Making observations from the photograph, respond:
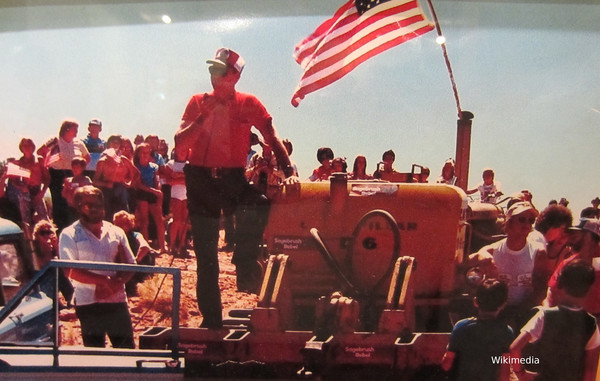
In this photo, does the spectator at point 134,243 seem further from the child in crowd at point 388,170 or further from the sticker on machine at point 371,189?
the child in crowd at point 388,170

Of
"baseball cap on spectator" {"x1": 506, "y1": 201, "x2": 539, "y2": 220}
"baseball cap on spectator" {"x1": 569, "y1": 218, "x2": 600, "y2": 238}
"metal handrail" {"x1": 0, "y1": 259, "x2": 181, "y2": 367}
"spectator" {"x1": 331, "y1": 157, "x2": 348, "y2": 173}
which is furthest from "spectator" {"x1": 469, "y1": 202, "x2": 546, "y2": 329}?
"metal handrail" {"x1": 0, "y1": 259, "x2": 181, "y2": 367}

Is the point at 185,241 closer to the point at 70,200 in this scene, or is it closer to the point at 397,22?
the point at 70,200

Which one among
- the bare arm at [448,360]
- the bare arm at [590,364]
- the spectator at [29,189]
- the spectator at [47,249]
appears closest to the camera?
the bare arm at [448,360]

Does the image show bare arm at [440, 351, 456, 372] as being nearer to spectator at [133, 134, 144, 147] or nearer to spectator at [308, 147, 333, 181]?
spectator at [308, 147, 333, 181]

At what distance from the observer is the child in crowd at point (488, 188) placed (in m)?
2.65

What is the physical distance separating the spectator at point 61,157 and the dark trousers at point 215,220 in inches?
29.3

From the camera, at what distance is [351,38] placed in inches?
110

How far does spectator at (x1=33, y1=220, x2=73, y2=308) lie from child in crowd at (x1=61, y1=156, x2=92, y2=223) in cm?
14

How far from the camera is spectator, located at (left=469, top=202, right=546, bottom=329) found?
100 inches

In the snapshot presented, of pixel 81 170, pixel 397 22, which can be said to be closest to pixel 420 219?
pixel 397 22

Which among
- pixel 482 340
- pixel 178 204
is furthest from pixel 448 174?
pixel 178 204

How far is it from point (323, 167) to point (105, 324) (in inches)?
56.5

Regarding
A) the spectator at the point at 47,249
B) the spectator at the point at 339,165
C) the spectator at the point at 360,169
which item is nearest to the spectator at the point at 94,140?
the spectator at the point at 47,249

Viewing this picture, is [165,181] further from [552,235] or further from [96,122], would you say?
[552,235]
